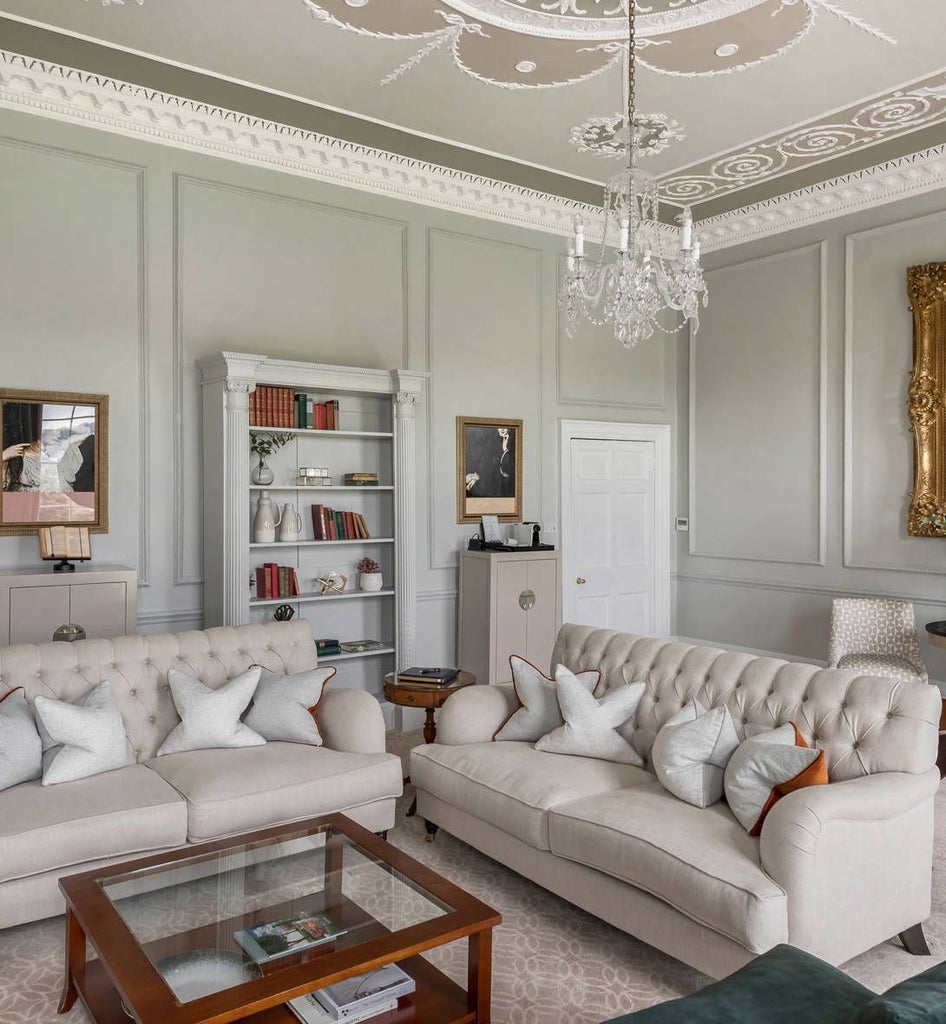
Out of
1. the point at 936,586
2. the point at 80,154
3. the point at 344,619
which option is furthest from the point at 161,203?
the point at 936,586

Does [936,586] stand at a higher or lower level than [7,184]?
lower

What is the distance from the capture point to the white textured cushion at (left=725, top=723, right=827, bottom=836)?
2.61 metres

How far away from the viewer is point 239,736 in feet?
11.5

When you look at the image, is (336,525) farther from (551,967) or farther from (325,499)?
(551,967)

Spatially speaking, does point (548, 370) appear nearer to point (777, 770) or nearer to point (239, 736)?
point (239, 736)

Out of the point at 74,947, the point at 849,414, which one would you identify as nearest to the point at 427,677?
the point at 74,947

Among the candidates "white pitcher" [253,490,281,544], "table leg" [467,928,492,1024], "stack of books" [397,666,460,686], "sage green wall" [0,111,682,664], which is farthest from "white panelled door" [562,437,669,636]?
"table leg" [467,928,492,1024]

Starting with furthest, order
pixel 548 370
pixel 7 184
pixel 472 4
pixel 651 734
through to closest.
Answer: pixel 548 370 → pixel 7 184 → pixel 472 4 → pixel 651 734

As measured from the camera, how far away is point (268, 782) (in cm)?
317

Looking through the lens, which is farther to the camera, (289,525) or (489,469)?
(489,469)

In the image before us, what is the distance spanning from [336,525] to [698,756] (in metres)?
2.90

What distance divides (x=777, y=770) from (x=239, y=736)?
80.2 inches

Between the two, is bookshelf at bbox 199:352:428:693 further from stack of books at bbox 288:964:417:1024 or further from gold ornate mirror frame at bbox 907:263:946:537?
gold ornate mirror frame at bbox 907:263:946:537

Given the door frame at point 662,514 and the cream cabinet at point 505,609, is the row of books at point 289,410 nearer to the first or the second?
the cream cabinet at point 505,609
